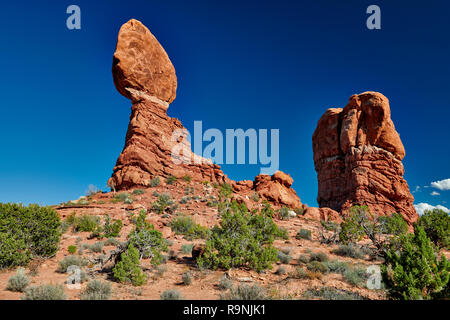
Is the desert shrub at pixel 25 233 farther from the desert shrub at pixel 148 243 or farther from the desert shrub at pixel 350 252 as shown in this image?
the desert shrub at pixel 350 252

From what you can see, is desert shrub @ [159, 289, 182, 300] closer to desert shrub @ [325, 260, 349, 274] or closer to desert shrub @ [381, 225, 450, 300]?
desert shrub @ [381, 225, 450, 300]

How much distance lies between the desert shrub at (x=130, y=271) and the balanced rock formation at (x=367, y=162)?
106 feet

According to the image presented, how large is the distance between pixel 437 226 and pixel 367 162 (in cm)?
2344

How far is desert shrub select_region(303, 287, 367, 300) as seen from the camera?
6172mm

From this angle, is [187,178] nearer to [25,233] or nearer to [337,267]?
[25,233]

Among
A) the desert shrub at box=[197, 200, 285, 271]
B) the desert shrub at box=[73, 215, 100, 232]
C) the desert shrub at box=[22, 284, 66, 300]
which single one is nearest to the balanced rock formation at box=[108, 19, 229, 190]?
the desert shrub at box=[73, 215, 100, 232]

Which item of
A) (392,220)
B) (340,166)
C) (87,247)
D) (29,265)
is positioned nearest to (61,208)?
(87,247)

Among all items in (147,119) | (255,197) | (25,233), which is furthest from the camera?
(255,197)

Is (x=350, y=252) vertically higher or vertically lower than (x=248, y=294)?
higher

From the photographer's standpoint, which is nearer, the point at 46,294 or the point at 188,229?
the point at 46,294

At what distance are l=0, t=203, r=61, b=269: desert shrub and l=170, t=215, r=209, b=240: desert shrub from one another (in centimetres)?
774

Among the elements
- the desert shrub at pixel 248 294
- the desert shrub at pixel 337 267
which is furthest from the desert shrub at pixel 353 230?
the desert shrub at pixel 248 294

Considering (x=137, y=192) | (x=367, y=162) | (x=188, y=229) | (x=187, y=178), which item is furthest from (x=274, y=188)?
(x=188, y=229)

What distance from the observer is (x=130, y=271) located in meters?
7.30
